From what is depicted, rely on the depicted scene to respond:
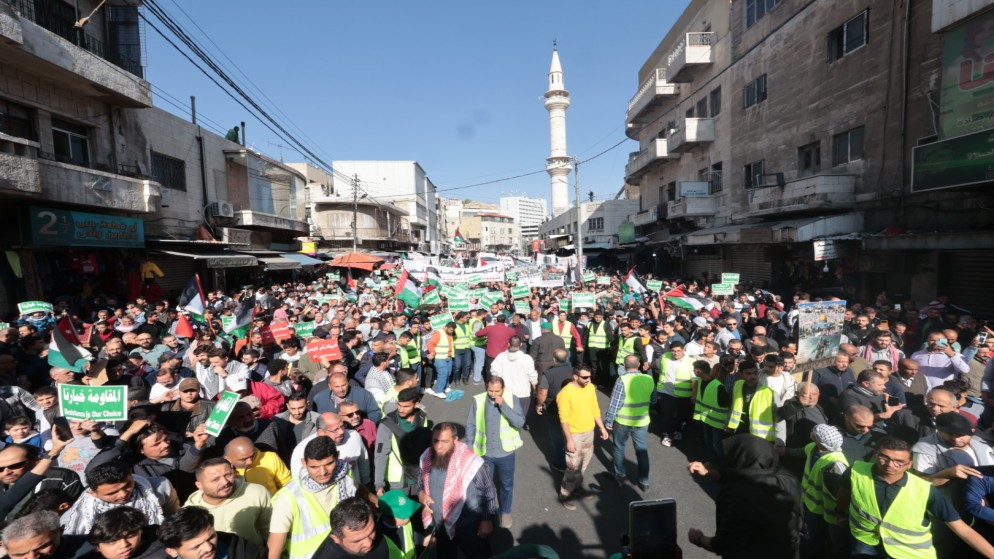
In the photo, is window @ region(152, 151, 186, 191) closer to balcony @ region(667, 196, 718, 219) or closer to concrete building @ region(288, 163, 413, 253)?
balcony @ region(667, 196, 718, 219)

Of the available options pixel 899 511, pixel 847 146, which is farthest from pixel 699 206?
pixel 899 511

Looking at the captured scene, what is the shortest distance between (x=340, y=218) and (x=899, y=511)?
43.8 m

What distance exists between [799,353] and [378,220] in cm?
4248

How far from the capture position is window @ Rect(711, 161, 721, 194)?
22797mm

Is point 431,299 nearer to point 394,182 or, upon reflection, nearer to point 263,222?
point 263,222

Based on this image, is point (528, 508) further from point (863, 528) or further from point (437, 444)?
point (863, 528)

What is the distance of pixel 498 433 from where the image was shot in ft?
14.9

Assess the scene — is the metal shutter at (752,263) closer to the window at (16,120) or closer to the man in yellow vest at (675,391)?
the man in yellow vest at (675,391)

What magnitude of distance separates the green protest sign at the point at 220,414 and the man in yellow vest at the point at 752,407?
16.5 feet

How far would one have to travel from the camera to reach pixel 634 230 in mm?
32656

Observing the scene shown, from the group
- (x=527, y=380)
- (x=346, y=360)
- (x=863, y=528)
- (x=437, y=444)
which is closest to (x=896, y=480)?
(x=863, y=528)

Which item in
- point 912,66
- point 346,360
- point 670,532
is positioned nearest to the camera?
point 670,532

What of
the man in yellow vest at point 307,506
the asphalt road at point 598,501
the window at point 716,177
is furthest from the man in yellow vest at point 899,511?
the window at point 716,177

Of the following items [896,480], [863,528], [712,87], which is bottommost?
[863,528]
